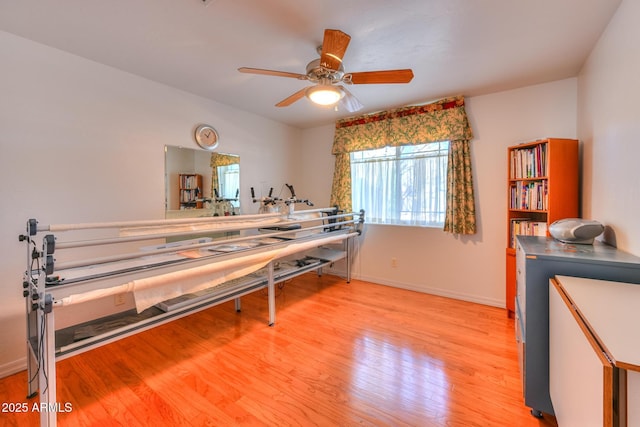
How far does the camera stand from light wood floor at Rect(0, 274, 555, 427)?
1.49 m

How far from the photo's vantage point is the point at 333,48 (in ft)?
5.27

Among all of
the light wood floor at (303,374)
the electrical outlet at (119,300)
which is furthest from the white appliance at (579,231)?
the electrical outlet at (119,300)

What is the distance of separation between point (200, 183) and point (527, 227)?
323cm

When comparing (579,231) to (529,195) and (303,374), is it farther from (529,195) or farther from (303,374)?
(303,374)

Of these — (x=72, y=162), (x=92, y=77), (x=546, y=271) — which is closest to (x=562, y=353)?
(x=546, y=271)

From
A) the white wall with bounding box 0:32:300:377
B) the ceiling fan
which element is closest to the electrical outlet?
the white wall with bounding box 0:32:300:377

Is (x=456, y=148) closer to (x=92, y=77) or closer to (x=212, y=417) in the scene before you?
(x=212, y=417)

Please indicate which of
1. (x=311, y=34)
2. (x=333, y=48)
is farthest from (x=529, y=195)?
(x=311, y=34)

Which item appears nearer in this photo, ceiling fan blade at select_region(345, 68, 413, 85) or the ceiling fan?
the ceiling fan

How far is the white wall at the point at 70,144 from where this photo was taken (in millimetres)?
1835

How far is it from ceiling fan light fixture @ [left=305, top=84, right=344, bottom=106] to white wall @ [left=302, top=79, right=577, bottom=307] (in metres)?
1.87

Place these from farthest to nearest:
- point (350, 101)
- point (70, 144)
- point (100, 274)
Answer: point (350, 101), point (70, 144), point (100, 274)

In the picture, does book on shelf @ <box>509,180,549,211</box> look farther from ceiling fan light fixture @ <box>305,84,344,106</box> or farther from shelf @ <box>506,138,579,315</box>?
ceiling fan light fixture @ <box>305,84,344,106</box>

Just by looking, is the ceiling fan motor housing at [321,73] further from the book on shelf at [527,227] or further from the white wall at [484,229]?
the book on shelf at [527,227]
